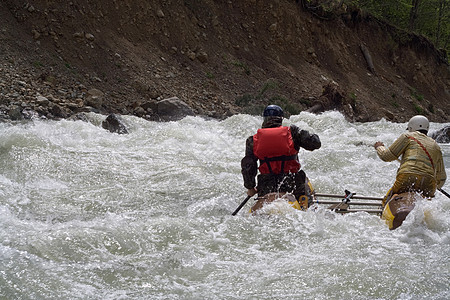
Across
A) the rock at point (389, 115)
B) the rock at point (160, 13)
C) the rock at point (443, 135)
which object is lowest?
the rock at point (389, 115)

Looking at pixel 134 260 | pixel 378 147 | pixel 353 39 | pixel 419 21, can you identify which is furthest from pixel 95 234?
pixel 419 21

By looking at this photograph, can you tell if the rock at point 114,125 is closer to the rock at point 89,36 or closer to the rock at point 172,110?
the rock at point 172,110

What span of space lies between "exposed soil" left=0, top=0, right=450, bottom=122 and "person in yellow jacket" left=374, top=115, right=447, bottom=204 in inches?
327

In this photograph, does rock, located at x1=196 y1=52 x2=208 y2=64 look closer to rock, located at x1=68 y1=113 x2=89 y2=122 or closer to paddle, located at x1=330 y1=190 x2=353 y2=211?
rock, located at x1=68 y1=113 x2=89 y2=122

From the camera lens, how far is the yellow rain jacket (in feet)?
16.3

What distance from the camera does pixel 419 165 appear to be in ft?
16.4

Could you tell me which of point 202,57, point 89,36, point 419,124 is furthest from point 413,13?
point 419,124

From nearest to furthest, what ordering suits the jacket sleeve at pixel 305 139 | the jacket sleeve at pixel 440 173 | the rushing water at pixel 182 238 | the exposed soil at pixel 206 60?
the rushing water at pixel 182 238, the jacket sleeve at pixel 305 139, the jacket sleeve at pixel 440 173, the exposed soil at pixel 206 60

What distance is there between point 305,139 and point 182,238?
1643 mm

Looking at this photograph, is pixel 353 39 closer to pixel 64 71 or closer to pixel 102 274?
pixel 64 71

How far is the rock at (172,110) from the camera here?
496 inches

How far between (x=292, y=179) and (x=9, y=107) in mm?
7933

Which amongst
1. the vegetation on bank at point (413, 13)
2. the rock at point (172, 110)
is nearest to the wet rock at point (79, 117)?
the rock at point (172, 110)

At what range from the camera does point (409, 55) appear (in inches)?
985
